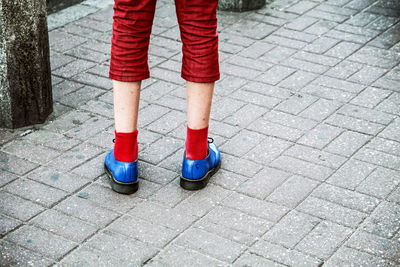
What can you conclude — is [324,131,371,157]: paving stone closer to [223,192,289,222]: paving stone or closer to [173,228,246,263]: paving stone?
[223,192,289,222]: paving stone

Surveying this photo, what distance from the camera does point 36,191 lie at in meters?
3.73

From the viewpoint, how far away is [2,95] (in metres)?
4.21

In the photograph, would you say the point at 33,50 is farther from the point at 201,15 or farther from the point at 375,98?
the point at 375,98

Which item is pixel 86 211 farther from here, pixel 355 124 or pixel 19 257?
pixel 355 124

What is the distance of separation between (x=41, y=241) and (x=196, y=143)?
85 centimetres

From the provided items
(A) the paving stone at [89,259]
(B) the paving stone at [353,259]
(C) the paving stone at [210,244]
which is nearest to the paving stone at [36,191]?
(A) the paving stone at [89,259]

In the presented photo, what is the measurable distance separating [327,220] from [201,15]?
1.08m

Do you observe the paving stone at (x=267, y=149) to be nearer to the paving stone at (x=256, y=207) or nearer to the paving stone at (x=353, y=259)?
the paving stone at (x=256, y=207)

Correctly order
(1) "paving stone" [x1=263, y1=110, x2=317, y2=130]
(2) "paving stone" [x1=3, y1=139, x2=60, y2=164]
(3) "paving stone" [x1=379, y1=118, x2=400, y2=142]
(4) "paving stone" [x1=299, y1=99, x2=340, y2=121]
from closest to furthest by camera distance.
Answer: (2) "paving stone" [x1=3, y1=139, x2=60, y2=164] → (3) "paving stone" [x1=379, y1=118, x2=400, y2=142] → (1) "paving stone" [x1=263, y1=110, x2=317, y2=130] → (4) "paving stone" [x1=299, y1=99, x2=340, y2=121]

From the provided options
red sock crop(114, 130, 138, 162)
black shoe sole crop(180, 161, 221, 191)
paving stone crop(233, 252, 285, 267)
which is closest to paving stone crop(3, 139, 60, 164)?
red sock crop(114, 130, 138, 162)

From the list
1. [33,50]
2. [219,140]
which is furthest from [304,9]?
[33,50]

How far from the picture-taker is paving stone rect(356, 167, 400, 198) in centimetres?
380

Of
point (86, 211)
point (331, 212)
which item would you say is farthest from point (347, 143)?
point (86, 211)

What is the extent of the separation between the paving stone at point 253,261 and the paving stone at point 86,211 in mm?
636
